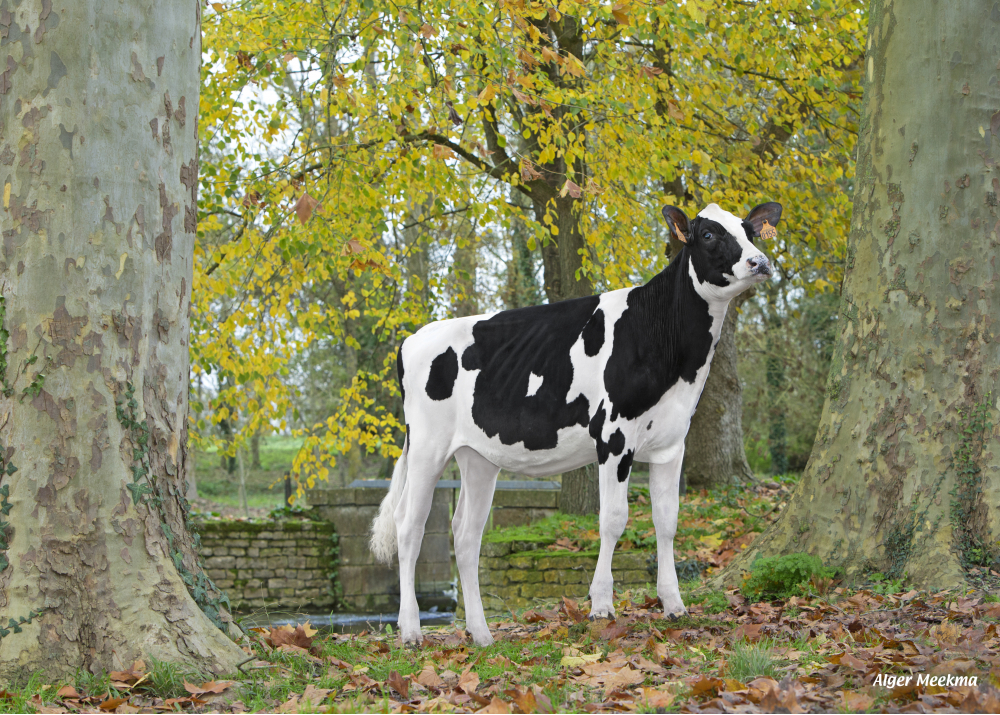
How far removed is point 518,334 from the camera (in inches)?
211

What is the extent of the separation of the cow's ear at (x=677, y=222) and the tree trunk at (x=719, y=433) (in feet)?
27.3

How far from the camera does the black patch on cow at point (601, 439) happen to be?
489cm

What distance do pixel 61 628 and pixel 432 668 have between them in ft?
5.12

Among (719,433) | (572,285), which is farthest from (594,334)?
(719,433)

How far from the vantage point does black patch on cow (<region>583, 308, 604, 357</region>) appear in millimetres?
5133

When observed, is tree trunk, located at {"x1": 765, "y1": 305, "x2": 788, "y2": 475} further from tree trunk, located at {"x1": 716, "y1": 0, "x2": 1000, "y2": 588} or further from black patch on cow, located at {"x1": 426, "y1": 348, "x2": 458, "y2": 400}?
black patch on cow, located at {"x1": 426, "y1": 348, "x2": 458, "y2": 400}

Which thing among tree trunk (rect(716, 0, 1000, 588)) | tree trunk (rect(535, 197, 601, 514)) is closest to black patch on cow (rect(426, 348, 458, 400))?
tree trunk (rect(716, 0, 1000, 588))

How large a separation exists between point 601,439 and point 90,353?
2.70 meters

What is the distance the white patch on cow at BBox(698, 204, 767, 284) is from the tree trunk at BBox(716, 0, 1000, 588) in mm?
1257

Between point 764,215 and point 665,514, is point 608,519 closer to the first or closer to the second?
point 665,514

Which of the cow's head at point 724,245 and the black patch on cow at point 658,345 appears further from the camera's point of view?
the black patch on cow at point 658,345

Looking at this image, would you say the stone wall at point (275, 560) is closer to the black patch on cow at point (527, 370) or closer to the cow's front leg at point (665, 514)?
the black patch on cow at point (527, 370)

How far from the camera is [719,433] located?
43.5ft

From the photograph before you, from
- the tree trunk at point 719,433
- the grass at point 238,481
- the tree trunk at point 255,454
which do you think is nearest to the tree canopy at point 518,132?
the tree trunk at point 719,433
